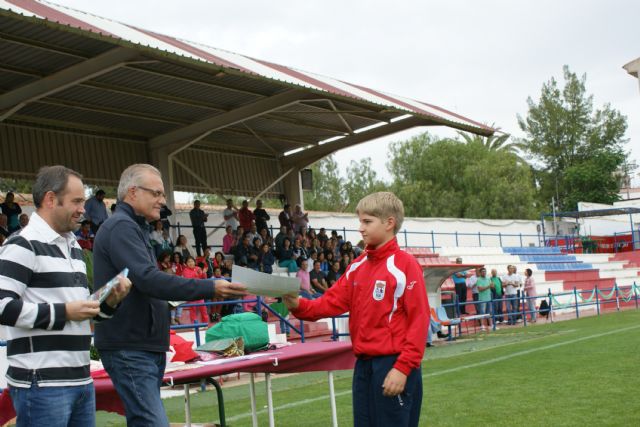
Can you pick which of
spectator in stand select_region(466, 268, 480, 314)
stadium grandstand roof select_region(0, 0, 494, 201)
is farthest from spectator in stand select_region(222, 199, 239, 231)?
spectator in stand select_region(466, 268, 480, 314)

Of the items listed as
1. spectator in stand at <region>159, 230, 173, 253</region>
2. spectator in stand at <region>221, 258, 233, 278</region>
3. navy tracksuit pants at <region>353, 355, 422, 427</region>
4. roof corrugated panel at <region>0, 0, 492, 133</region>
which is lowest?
navy tracksuit pants at <region>353, 355, 422, 427</region>

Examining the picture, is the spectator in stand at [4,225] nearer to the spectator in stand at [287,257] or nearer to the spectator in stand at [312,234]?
the spectator in stand at [287,257]

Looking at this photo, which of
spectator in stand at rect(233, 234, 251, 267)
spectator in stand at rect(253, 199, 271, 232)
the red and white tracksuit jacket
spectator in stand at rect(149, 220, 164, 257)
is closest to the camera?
the red and white tracksuit jacket

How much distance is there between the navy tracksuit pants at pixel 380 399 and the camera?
14.8 feet

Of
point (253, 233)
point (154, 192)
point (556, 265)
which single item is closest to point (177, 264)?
point (253, 233)

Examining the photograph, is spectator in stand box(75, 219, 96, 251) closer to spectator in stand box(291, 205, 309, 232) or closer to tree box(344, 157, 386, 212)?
spectator in stand box(291, 205, 309, 232)

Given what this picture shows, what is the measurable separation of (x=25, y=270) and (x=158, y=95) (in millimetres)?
18047

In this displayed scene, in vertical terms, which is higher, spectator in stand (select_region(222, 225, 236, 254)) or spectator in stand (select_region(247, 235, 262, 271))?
spectator in stand (select_region(222, 225, 236, 254))

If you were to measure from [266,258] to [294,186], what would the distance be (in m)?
8.18

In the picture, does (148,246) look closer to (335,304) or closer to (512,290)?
(335,304)

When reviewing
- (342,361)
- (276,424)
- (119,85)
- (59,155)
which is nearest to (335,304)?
(342,361)

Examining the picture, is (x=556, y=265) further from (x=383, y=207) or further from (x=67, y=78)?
(x=383, y=207)

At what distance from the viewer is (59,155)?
23250mm

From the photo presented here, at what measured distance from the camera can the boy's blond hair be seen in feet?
15.5
